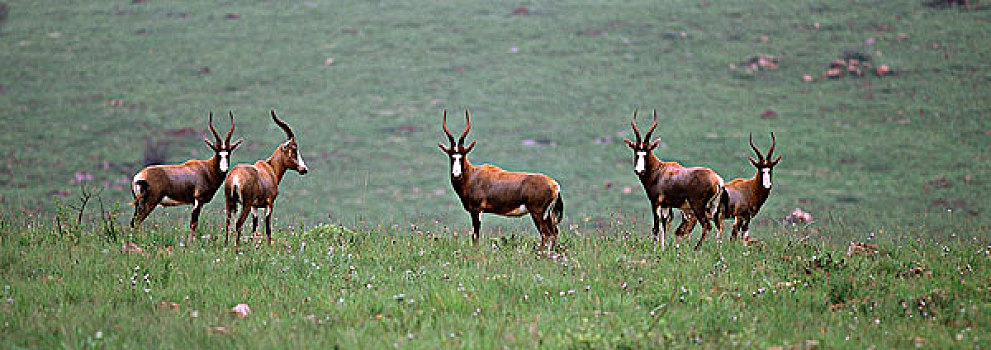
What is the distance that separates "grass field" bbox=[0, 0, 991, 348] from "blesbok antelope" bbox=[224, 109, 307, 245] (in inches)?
24.8

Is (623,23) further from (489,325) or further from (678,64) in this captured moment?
(489,325)

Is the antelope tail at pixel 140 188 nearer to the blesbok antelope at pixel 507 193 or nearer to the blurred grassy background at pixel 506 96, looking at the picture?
the blesbok antelope at pixel 507 193

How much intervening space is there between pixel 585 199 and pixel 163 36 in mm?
25302

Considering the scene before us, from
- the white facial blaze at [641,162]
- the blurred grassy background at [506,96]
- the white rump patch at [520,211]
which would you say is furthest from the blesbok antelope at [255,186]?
the blurred grassy background at [506,96]

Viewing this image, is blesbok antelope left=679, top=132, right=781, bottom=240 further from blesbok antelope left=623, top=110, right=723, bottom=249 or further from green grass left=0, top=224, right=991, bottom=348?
green grass left=0, top=224, right=991, bottom=348

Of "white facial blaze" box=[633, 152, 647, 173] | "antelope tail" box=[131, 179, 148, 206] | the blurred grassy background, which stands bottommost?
the blurred grassy background

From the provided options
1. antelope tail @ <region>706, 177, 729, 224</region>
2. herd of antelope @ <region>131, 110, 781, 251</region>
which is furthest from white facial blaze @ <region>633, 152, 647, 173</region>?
antelope tail @ <region>706, 177, 729, 224</region>

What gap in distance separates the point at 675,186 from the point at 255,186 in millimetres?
5886

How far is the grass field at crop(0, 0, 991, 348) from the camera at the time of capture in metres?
9.23

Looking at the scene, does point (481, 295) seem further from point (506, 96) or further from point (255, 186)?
point (506, 96)

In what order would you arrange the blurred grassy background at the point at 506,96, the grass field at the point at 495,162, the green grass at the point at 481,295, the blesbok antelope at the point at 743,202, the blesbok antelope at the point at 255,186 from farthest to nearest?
the blurred grassy background at the point at 506,96 < the blesbok antelope at the point at 743,202 < the blesbok antelope at the point at 255,186 < the grass field at the point at 495,162 < the green grass at the point at 481,295

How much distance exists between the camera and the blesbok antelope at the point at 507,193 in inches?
492

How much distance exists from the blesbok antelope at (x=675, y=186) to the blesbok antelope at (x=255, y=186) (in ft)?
16.7

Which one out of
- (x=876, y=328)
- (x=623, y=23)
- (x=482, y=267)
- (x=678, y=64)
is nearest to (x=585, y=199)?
(x=678, y=64)
